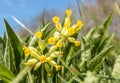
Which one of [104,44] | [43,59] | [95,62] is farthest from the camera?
[104,44]

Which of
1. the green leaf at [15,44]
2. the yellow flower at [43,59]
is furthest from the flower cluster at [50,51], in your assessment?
the green leaf at [15,44]

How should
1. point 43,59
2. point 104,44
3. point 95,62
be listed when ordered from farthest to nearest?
point 104,44 < point 95,62 < point 43,59

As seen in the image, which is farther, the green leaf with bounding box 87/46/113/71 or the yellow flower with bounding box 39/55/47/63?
the green leaf with bounding box 87/46/113/71

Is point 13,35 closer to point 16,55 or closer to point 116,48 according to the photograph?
point 16,55

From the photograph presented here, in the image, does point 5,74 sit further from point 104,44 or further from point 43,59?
point 104,44

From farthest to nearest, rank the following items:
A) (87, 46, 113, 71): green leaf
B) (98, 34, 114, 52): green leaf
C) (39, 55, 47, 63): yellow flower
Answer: (98, 34, 114, 52): green leaf, (87, 46, 113, 71): green leaf, (39, 55, 47, 63): yellow flower

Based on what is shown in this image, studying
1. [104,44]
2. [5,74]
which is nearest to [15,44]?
[5,74]

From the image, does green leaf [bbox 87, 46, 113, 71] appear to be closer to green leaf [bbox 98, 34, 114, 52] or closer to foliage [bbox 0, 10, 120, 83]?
foliage [bbox 0, 10, 120, 83]

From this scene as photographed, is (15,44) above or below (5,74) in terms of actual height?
above

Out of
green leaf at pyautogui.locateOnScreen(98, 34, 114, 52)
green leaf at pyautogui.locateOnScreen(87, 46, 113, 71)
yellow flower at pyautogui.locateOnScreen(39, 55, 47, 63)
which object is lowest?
yellow flower at pyautogui.locateOnScreen(39, 55, 47, 63)

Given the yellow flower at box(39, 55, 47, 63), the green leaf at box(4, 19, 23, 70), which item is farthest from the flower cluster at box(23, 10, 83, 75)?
the green leaf at box(4, 19, 23, 70)

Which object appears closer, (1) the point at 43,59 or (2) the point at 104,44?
(1) the point at 43,59
